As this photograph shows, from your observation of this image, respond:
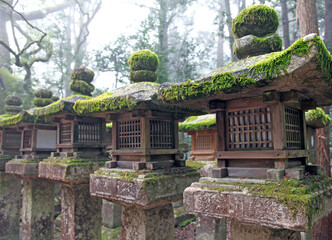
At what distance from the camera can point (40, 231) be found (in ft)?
29.2

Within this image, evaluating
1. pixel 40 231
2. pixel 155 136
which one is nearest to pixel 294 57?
pixel 155 136

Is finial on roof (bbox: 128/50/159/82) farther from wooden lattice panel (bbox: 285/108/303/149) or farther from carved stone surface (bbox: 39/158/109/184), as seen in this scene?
wooden lattice panel (bbox: 285/108/303/149)

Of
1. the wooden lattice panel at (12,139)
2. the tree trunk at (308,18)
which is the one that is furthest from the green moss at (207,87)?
the wooden lattice panel at (12,139)

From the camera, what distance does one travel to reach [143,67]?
6074 millimetres

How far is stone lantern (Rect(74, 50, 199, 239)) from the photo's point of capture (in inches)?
187

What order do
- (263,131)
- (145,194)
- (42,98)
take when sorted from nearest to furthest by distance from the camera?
(263,131) → (145,194) → (42,98)

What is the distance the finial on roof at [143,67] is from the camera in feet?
19.5

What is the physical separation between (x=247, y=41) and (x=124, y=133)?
10.7 ft

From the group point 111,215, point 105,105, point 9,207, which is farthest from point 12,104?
point 105,105

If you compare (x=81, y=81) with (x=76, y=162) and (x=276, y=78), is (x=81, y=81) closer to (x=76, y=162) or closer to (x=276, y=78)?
(x=76, y=162)

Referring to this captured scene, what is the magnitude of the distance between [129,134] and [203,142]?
5.30 meters

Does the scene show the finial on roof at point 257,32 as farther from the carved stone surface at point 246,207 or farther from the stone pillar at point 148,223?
the stone pillar at point 148,223

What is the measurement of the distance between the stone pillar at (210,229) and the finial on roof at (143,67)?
500 centimetres

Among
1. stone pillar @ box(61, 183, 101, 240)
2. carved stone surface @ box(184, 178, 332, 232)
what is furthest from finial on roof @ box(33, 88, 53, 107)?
carved stone surface @ box(184, 178, 332, 232)
